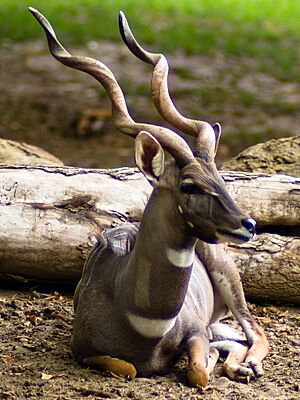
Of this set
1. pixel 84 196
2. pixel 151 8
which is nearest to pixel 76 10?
pixel 151 8

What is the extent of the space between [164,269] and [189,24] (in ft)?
39.6

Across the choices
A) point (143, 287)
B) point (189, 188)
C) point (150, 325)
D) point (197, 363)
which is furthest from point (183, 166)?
point (197, 363)

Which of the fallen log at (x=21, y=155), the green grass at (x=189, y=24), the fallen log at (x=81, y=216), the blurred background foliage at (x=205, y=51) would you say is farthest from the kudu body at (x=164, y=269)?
the green grass at (x=189, y=24)

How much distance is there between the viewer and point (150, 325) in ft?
15.8

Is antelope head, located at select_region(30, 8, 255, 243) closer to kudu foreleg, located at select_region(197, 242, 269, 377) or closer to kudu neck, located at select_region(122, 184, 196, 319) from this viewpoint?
kudu neck, located at select_region(122, 184, 196, 319)

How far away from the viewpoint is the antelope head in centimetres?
446

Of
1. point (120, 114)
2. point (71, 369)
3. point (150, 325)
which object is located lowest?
point (71, 369)

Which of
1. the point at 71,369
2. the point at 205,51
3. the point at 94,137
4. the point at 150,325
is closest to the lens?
the point at 150,325


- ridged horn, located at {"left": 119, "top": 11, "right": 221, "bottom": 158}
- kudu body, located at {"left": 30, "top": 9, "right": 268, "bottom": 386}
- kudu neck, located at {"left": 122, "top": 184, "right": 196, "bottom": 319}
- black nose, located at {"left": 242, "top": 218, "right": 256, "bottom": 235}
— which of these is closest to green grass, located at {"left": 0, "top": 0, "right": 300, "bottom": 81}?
kudu body, located at {"left": 30, "top": 9, "right": 268, "bottom": 386}

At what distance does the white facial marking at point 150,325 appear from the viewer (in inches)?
189

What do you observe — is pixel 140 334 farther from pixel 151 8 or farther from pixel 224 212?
pixel 151 8

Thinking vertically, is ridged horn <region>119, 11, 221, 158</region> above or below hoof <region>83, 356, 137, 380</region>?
above

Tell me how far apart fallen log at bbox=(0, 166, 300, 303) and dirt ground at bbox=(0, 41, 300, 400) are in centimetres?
18

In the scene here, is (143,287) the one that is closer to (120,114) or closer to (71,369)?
(71,369)
